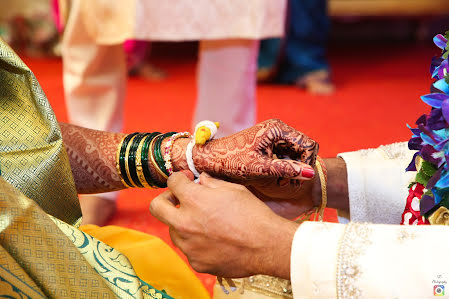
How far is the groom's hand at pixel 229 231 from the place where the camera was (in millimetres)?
764

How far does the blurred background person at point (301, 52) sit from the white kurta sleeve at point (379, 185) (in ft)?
7.43

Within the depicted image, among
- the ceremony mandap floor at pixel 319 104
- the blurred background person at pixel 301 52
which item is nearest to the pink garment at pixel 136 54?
the ceremony mandap floor at pixel 319 104

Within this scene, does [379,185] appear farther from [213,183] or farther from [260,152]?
[213,183]

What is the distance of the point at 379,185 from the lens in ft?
3.61

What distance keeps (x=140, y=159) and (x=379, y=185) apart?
1.50 ft

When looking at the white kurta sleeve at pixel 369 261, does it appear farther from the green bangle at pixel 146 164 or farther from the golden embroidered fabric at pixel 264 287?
the green bangle at pixel 146 164

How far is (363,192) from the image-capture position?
1.11 meters

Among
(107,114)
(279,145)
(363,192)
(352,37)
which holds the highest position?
(279,145)

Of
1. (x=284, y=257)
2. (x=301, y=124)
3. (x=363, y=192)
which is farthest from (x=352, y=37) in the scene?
(x=284, y=257)

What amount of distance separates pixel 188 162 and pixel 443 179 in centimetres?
44

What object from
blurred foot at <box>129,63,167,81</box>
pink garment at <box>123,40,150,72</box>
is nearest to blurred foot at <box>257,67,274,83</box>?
blurred foot at <box>129,63,167,81</box>

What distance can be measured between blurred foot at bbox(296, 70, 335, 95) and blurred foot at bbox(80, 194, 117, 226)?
1.89m

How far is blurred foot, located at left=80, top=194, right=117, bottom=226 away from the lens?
169cm

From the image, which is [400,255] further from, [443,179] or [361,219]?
[361,219]
